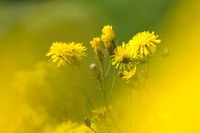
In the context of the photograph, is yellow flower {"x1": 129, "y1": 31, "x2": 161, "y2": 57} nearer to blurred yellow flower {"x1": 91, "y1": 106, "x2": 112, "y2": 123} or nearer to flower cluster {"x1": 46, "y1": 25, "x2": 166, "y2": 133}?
flower cluster {"x1": 46, "y1": 25, "x2": 166, "y2": 133}

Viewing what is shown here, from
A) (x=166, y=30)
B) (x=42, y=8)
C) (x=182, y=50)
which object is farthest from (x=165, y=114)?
(x=42, y=8)

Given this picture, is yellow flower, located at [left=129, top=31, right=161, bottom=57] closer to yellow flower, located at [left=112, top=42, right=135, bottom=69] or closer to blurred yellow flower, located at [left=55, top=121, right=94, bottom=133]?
yellow flower, located at [left=112, top=42, right=135, bottom=69]

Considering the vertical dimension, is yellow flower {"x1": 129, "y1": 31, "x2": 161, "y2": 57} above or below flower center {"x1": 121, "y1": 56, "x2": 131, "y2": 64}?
above

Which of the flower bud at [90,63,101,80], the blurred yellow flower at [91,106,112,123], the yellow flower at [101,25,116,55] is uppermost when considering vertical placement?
the yellow flower at [101,25,116,55]

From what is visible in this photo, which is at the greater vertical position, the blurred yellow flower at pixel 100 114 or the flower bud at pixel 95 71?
the flower bud at pixel 95 71

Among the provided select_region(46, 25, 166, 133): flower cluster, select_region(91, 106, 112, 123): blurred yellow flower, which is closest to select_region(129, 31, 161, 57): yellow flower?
select_region(46, 25, 166, 133): flower cluster

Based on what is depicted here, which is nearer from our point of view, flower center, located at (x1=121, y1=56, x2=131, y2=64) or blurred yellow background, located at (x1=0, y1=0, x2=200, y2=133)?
flower center, located at (x1=121, y1=56, x2=131, y2=64)

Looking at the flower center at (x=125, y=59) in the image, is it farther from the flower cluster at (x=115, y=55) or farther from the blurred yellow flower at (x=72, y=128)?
the blurred yellow flower at (x=72, y=128)

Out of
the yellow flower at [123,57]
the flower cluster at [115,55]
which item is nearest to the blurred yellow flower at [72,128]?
the flower cluster at [115,55]

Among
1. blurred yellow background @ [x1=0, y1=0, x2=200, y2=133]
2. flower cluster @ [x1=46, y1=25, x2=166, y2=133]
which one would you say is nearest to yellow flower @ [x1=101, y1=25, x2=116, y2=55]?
flower cluster @ [x1=46, y1=25, x2=166, y2=133]
